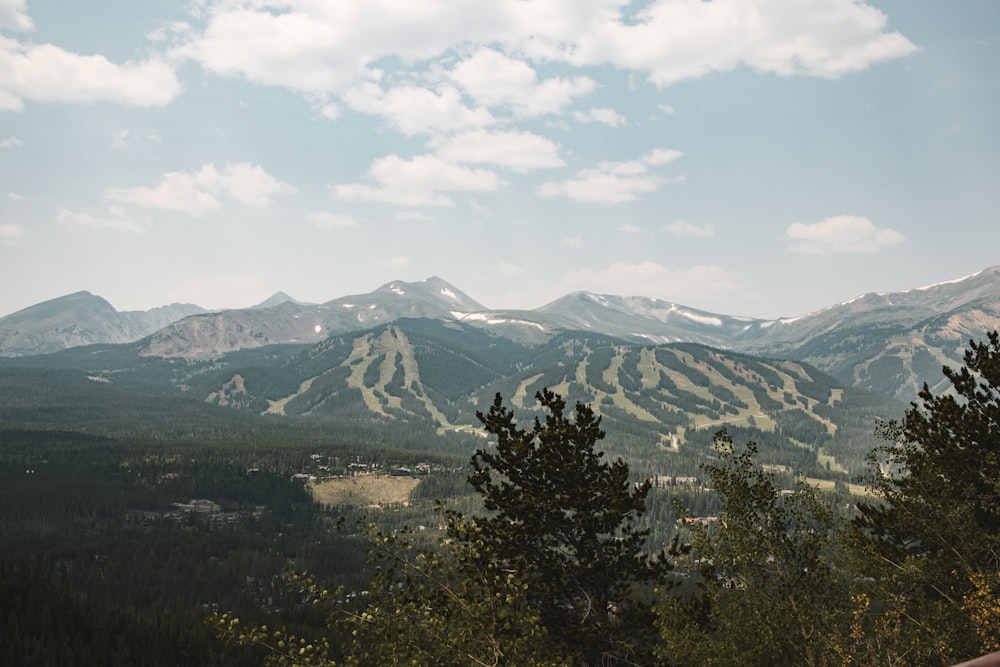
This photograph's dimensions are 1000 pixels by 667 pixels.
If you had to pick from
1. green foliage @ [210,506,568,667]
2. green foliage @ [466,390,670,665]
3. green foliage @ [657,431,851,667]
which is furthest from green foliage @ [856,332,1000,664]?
green foliage @ [210,506,568,667]

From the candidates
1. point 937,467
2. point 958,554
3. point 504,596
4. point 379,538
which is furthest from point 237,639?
point 937,467

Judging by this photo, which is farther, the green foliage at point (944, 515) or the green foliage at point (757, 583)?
the green foliage at point (944, 515)

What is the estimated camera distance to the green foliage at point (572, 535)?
32.5 m

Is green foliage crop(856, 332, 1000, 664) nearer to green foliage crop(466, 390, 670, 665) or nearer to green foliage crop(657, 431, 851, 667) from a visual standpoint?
green foliage crop(657, 431, 851, 667)

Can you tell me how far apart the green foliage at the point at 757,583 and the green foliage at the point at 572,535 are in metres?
3.35

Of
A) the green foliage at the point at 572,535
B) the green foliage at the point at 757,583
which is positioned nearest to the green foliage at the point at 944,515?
the green foliage at the point at 757,583

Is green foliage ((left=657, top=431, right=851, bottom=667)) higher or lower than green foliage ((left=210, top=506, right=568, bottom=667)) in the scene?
lower

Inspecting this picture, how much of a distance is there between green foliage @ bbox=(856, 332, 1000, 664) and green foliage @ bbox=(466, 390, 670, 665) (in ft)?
40.0

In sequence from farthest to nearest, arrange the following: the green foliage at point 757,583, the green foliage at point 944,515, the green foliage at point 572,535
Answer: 1. the green foliage at point 572,535
2. the green foliage at point 944,515
3. the green foliage at point 757,583

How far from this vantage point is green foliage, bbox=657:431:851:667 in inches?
1091

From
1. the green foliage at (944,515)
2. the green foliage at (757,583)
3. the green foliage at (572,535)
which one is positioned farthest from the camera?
A: the green foliage at (572,535)

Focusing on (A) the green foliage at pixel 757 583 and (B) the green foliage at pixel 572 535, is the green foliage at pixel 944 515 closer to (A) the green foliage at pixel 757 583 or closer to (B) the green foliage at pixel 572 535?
(A) the green foliage at pixel 757 583

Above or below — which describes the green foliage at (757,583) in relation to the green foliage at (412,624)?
below

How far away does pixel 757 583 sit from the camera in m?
30.4
